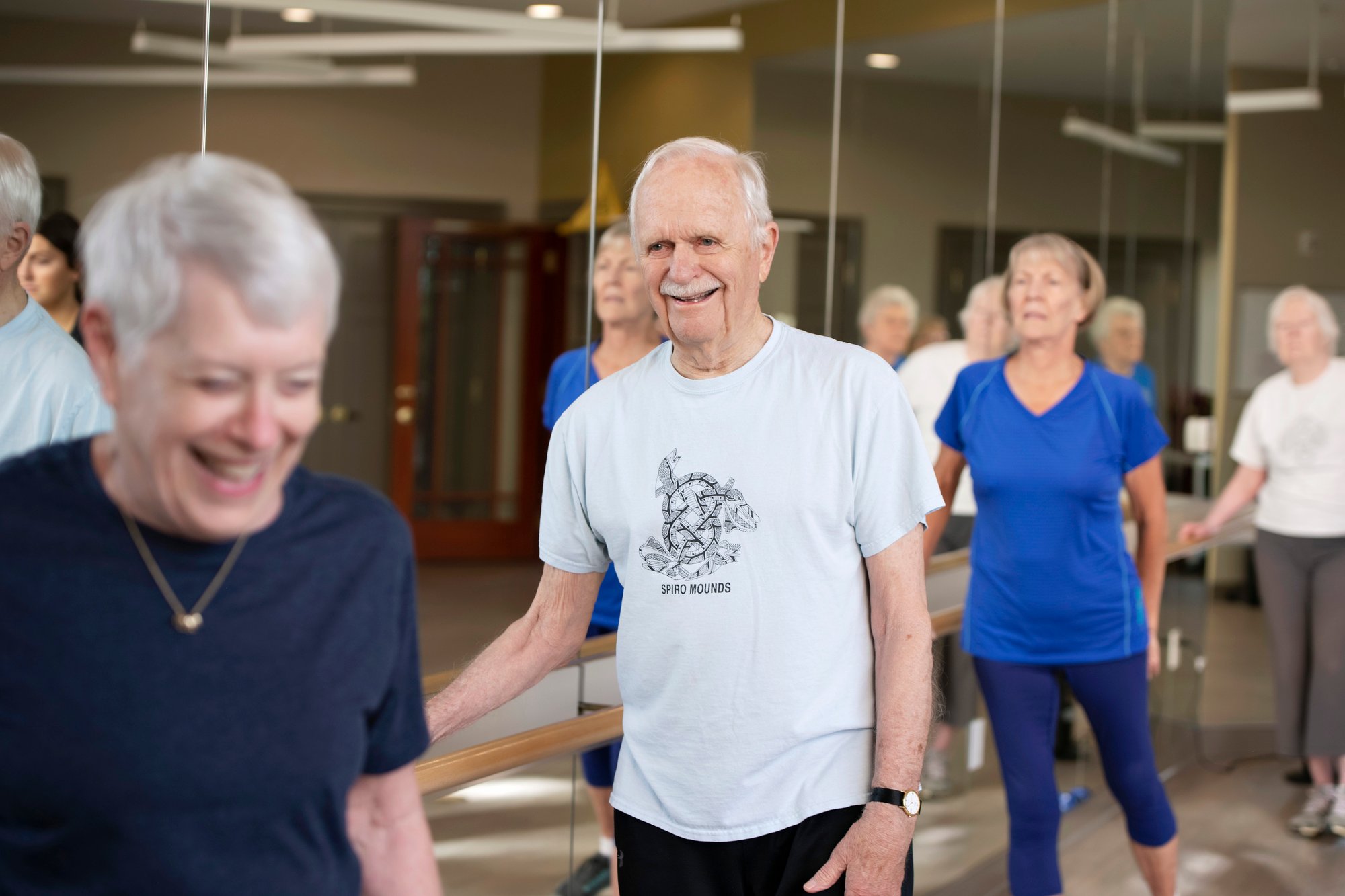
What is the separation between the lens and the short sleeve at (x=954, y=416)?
3.24 m

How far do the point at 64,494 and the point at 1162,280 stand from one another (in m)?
5.95

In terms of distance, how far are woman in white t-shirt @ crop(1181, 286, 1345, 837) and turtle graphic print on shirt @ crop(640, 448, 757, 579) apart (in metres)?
3.66

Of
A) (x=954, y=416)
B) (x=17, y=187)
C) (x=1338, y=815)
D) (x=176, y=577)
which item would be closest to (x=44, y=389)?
(x=17, y=187)

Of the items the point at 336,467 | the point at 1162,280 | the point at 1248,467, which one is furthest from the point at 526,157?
the point at 1162,280

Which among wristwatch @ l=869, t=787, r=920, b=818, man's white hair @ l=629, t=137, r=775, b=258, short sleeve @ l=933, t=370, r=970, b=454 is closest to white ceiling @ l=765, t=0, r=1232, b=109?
short sleeve @ l=933, t=370, r=970, b=454

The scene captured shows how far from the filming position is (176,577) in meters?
1.01

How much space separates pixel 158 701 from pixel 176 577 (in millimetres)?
95

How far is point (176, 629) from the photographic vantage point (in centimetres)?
100

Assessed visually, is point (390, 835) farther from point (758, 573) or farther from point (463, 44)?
point (463, 44)

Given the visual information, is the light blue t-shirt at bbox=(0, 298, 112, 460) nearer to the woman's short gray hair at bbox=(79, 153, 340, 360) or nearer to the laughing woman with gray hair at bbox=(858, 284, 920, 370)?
the woman's short gray hair at bbox=(79, 153, 340, 360)

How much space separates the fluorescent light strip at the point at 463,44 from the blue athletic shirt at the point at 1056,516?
1110 millimetres

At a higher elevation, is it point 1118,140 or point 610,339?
point 1118,140

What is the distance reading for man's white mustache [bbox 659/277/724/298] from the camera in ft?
5.88

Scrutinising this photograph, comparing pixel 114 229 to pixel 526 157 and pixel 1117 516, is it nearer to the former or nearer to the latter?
pixel 526 157
